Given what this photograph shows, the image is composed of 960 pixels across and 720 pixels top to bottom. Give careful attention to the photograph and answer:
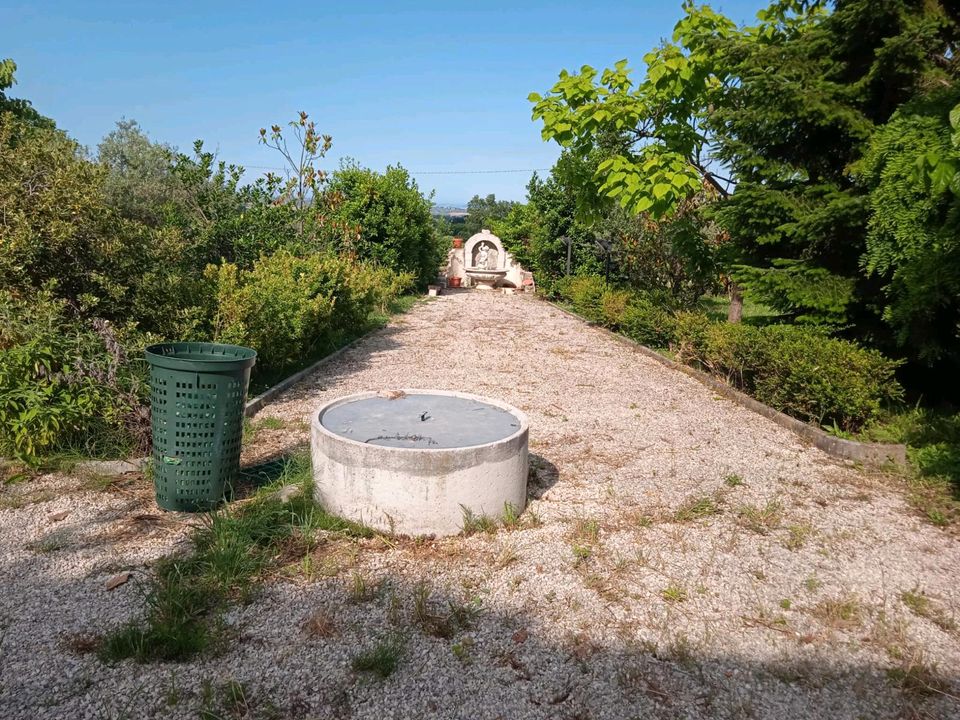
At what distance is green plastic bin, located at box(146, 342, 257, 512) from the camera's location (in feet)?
12.7

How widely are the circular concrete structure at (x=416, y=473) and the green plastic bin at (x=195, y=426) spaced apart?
56cm

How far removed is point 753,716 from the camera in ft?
8.09

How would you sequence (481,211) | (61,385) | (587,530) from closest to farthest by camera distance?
(587,530) < (61,385) < (481,211)

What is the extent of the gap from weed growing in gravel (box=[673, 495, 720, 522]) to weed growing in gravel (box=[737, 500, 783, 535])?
0.18 metres

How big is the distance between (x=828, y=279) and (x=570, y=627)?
6.19m

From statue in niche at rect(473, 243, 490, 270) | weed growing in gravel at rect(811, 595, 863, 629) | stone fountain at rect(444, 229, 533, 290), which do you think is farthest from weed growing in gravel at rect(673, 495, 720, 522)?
statue in niche at rect(473, 243, 490, 270)

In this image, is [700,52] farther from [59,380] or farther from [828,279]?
[59,380]

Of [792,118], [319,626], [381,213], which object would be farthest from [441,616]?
[381,213]

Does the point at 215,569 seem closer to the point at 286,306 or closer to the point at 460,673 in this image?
the point at 460,673

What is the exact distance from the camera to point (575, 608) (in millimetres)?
3166

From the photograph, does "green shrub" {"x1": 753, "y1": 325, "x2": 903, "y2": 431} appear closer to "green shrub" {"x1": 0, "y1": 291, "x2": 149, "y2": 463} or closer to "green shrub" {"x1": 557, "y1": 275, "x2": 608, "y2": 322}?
"green shrub" {"x1": 0, "y1": 291, "x2": 149, "y2": 463}

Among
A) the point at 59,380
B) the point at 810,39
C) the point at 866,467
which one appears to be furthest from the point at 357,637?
the point at 810,39

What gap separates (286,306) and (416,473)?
4872 mm

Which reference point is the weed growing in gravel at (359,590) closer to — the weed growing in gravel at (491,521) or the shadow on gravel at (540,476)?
the weed growing in gravel at (491,521)
